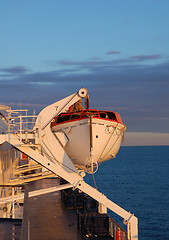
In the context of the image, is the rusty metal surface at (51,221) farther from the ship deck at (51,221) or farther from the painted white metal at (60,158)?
the painted white metal at (60,158)

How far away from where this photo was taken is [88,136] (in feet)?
60.4

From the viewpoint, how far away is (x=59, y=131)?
19672 millimetres

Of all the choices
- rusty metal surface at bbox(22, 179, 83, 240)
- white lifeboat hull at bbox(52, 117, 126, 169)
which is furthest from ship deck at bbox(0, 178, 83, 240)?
white lifeboat hull at bbox(52, 117, 126, 169)

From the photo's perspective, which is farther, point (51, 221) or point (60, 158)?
point (51, 221)

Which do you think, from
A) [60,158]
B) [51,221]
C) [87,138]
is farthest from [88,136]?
[51,221]

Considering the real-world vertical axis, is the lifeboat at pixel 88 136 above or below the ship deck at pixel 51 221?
above

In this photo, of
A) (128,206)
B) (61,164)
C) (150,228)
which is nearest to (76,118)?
(61,164)

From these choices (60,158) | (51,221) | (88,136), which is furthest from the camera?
(88,136)

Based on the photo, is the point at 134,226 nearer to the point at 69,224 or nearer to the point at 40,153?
the point at 69,224

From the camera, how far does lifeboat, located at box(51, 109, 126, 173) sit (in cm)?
1842

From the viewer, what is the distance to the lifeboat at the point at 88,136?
18.4 m

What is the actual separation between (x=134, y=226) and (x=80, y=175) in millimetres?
3612

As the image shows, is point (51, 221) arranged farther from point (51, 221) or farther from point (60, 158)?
point (60, 158)

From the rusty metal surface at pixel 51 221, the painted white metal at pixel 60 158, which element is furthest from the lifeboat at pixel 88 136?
the rusty metal surface at pixel 51 221
